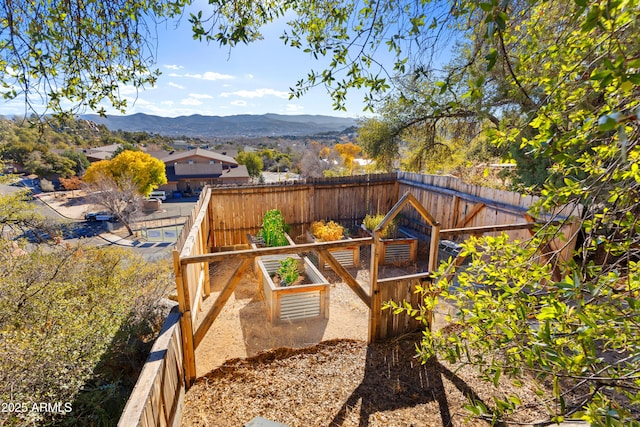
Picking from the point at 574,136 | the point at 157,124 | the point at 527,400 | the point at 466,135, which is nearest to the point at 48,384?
the point at 574,136

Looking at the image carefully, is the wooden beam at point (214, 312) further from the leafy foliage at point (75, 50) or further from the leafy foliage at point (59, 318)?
the leafy foliage at point (75, 50)

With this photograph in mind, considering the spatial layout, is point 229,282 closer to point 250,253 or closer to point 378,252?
point 250,253

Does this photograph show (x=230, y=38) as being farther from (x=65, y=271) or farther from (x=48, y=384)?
(x=65, y=271)

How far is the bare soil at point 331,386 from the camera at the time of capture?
9.09 ft

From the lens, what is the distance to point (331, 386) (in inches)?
123

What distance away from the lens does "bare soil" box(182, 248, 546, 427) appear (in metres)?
2.77

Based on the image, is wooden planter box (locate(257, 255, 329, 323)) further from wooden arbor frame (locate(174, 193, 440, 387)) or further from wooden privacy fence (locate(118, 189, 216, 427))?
wooden privacy fence (locate(118, 189, 216, 427))

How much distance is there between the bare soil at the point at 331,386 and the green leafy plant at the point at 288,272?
1023 millimetres

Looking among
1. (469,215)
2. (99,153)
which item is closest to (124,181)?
(469,215)

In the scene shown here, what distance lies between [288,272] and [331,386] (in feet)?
7.58

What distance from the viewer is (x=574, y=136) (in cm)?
129

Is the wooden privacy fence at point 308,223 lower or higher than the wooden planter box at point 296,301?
higher

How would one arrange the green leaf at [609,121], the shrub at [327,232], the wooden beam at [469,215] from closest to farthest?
the green leaf at [609,121]
the wooden beam at [469,215]
the shrub at [327,232]

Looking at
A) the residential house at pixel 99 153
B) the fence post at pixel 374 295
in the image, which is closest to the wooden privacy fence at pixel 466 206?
the fence post at pixel 374 295
